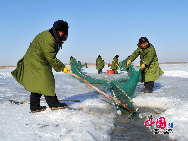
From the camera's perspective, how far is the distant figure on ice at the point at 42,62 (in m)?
2.84

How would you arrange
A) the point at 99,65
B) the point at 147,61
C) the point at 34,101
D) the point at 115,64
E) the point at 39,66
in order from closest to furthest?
the point at 39,66 < the point at 34,101 < the point at 147,61 < the point at 115,64 < the point at 99,65

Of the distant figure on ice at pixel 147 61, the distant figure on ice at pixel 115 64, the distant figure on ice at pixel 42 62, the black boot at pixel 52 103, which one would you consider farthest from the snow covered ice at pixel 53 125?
the distant figure on ice at pixel 115 64

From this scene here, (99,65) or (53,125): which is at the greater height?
(99,65)

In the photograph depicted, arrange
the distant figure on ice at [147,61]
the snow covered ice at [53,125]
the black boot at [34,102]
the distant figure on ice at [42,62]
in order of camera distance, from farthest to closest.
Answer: the distant figure on ice at [147,61] → the black boot at [34,102] → the distant figure on ice at [42,62] → the snow covered ice at [53,125]

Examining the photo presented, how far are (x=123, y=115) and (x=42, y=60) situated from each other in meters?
1.62

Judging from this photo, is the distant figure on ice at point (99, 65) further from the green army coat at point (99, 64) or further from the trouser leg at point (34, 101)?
the trouser leg at point (34, 101)

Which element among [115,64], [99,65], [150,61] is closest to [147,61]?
[150,61]

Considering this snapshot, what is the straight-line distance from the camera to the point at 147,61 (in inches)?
203

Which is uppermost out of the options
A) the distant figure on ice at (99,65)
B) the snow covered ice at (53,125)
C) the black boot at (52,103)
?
the distant figure on ice at (99,65)

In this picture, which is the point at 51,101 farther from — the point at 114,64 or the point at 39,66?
the point at 114,64

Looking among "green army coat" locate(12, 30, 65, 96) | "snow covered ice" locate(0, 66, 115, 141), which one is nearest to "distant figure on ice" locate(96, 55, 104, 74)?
"snow covered ice" locate(0, 66, 115, 141)

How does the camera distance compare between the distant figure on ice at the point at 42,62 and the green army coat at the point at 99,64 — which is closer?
the distant figure on ice at the point at 42,62

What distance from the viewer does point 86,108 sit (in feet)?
12.1

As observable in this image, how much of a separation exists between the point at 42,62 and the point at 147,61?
306 cm
